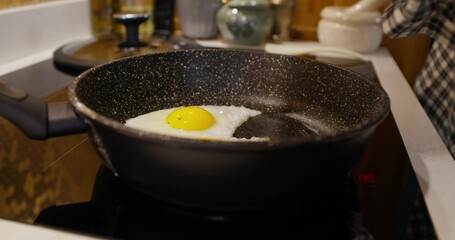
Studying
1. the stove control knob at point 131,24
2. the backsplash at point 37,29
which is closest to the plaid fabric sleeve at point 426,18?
the stove control knob at point 131,24

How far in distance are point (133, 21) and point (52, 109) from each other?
0.60 m

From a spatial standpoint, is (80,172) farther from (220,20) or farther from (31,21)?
(220,20)

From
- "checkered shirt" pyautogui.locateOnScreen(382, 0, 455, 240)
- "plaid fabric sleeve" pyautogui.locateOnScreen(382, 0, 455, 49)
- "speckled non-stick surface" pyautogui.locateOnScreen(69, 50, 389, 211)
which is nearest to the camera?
"speckled non-stick surface" pyautogui.locateOnScreen(69, 50, 389, 211)

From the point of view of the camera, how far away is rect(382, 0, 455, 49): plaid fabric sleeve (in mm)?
831

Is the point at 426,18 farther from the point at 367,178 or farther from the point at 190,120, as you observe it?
the point at 190,120

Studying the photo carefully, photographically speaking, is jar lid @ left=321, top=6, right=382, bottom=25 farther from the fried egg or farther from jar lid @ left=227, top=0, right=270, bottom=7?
the fried egg

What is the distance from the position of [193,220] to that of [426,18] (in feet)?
2.08

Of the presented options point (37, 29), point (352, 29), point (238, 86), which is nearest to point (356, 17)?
point (352, 29)

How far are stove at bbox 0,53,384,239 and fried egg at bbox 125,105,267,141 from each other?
0.12 metres

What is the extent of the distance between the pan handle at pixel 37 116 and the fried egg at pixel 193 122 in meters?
0.15

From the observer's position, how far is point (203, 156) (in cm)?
44

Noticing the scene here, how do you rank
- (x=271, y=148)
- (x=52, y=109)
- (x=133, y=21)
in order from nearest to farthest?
(x=271, y=148) → (x=52, y=109) → (x=133, y=21)

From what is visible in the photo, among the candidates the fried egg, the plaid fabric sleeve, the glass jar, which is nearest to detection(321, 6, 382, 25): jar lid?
the glass jar

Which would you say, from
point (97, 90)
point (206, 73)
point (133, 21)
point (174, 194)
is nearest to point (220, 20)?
point (133, 21)
